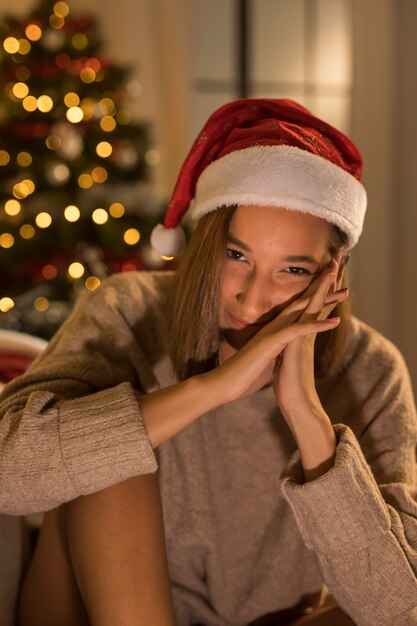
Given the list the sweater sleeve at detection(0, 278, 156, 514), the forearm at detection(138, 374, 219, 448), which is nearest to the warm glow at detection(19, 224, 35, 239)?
the sweater sleeve at detection(0, 278, 156, 514)

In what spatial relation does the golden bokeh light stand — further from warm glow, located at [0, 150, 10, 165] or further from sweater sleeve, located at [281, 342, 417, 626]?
sweater sleeve, located at [281, 342, 417, 626]

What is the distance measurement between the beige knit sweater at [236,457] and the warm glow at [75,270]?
5.45ft

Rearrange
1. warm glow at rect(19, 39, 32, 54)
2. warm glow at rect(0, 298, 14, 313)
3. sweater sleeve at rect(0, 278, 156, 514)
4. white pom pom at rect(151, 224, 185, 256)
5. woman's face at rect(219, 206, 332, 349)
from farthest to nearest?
warm glow at rect(19, 39, 32, 54) → warm glow at rect(0, 298, 14, 313) → white pom pom at rect(151, 224, 185, 256) → woman's face at rect(219, 206, 332, 349) → sweater sleeve at rect(0, 278, 156, 514)

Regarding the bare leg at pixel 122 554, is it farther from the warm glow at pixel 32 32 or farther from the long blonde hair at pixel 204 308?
the warm glow at pixel 32 32

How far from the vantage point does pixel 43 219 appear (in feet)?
10.8

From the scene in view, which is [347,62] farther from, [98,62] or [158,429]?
[158,429]

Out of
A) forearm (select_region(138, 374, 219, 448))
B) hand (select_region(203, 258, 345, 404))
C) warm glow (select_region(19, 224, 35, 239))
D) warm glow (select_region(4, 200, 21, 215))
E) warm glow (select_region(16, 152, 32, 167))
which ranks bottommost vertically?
warm glow (select_region(19, 224, 35, 239))

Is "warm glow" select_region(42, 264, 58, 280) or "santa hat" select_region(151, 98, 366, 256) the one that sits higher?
"santa hat" select_region(151, 98, 366, 256)

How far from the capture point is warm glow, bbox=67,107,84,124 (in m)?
3.29

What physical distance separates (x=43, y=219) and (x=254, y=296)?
2.13 metres

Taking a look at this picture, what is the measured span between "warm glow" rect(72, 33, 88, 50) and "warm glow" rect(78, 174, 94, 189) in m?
0.53

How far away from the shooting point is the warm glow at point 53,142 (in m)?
3.32

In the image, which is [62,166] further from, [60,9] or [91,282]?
[60,9]

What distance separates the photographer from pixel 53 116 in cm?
331
